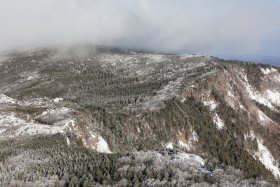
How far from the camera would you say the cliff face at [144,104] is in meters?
82.0

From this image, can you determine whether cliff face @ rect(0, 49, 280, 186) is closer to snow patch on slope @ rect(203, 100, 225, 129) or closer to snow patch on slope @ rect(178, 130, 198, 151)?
snow patch on slope @ rect(178, 130, 198, 151)

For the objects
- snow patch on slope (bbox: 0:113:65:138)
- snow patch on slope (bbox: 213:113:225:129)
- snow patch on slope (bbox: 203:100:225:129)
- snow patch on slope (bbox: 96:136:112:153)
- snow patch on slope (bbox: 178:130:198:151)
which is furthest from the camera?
snow patch on slope (bbox: 203:100:225:129)

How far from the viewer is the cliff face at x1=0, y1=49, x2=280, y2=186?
8200 cm

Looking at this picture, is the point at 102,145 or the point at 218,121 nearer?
the point at 102,145

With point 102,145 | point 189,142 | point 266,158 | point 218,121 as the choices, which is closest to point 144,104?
point 189,142

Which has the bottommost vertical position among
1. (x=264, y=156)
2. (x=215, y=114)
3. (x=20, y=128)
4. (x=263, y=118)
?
(x=264, y=156)

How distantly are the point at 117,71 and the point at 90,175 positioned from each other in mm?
115889

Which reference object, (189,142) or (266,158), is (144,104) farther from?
(266,158)

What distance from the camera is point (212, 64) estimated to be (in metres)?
160

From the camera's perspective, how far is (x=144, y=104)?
111250 mm

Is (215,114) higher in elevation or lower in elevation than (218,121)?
higher

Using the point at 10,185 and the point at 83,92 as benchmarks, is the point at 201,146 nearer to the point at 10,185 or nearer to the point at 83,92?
the point at 83,92

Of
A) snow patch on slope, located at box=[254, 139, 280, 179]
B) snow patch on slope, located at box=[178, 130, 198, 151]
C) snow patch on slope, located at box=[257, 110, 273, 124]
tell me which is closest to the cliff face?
snow patch on slope, located at box=[178, 130, 198, 151]

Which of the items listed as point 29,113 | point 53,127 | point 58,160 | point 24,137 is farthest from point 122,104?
point 58,160
